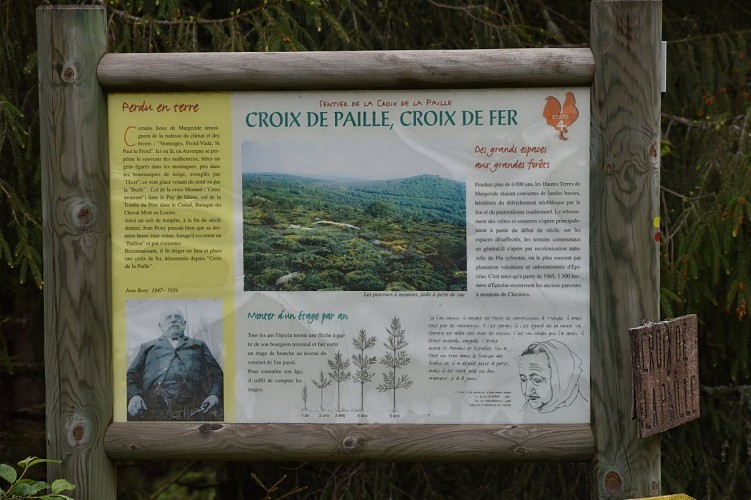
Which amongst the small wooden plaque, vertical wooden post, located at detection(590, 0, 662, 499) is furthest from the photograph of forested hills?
the small wooden plaque

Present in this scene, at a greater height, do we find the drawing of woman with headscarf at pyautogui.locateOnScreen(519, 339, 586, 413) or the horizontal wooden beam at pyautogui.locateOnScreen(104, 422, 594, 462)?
the drawing of woman with headscarf at pyautogui.locateOnScreen(519, 339, 586, 413)

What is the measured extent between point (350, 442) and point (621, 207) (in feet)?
3.75

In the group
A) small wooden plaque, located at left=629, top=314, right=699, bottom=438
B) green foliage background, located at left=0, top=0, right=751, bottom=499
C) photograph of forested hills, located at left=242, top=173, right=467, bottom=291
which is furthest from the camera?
green foliage background, located at left=0, top=0, right=751, bottom=499

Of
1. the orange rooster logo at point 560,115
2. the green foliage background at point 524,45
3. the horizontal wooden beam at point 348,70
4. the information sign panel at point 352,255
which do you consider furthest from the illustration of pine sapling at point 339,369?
the green foliage background at point 524,45

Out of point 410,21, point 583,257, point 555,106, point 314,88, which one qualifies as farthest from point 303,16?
point 583,257

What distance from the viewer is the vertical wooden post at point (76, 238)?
112 inches

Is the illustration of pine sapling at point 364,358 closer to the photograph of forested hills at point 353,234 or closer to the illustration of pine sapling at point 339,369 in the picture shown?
the illustration of pine sapling at point 339,369

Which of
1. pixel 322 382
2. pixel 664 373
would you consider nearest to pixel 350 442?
pixel 322 382

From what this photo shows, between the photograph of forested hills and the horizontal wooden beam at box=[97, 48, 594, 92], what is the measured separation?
0.31 m

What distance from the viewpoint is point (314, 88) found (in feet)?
9.29

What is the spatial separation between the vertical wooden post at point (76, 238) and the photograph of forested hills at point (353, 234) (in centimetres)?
50

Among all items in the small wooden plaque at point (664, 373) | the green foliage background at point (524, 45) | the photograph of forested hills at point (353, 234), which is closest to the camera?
the small wooden plaque at point (664, 373)

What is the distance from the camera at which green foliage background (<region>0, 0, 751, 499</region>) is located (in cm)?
387

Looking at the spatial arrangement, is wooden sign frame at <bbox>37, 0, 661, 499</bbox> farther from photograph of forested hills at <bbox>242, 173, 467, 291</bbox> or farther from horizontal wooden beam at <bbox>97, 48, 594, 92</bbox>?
photograph of forested hills at <bbox>242, 173, 467, 291</bbox>
